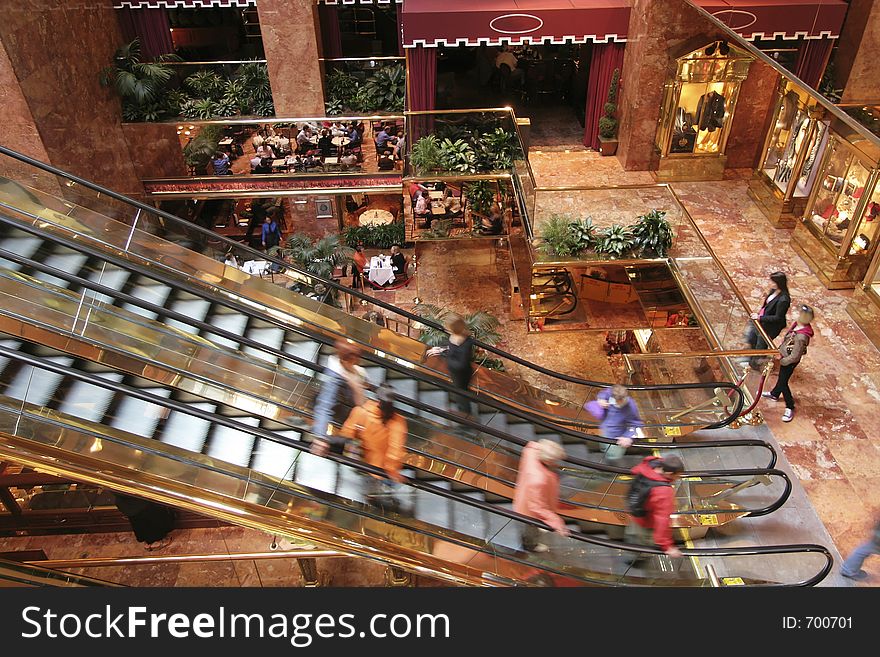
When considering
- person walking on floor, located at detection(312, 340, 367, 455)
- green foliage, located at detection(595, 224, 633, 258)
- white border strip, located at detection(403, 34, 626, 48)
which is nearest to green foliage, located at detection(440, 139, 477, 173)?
white border strip, located at detection(403, 34, 626, 48)

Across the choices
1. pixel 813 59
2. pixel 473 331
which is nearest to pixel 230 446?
pixel 473 331

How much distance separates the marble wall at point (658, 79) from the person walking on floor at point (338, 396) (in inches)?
344

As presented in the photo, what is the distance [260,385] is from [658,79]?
9.42 meters

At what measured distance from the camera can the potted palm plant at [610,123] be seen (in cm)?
1311

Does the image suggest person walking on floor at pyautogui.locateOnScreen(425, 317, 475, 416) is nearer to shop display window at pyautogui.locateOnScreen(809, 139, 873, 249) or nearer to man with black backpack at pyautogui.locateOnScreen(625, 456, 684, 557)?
man with black backpack at pyautogui.locateOnScreen(625, 456, 684, 557)

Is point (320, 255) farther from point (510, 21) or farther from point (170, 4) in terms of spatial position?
point (170, 4)

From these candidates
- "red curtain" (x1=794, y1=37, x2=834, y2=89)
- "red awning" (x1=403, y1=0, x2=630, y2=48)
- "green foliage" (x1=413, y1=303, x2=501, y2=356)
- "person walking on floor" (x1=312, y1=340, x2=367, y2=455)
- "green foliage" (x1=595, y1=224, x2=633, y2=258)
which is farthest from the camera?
"red awning" (x1=403, y1=0, x2=630, y2=48)

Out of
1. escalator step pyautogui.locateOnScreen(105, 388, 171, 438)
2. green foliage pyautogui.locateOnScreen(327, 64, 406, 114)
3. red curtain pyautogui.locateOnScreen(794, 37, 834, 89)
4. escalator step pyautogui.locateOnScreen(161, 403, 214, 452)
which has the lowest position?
green foliage pyautogui.locateOnScreen(327, 64, 406, 114)

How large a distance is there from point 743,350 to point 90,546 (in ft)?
24.7

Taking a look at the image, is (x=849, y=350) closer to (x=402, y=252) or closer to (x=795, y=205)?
(x=795, y=205)

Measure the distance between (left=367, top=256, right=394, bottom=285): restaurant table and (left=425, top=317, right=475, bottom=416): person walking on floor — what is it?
6.11 metres

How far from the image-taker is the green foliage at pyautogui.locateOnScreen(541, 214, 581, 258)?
1010 centimetres

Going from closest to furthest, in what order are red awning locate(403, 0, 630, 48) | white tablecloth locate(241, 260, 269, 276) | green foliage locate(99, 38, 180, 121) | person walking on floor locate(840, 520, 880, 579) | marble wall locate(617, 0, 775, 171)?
person walking on floor locate(840, 520, 880, 579) → white tablecloth locate(241, 260, 269, 276) → marble wall locate(617, 0, 775, 171) → red awning locate(403, 0, 630, 48) → green foliage locate(99, 38, 180, 121)
